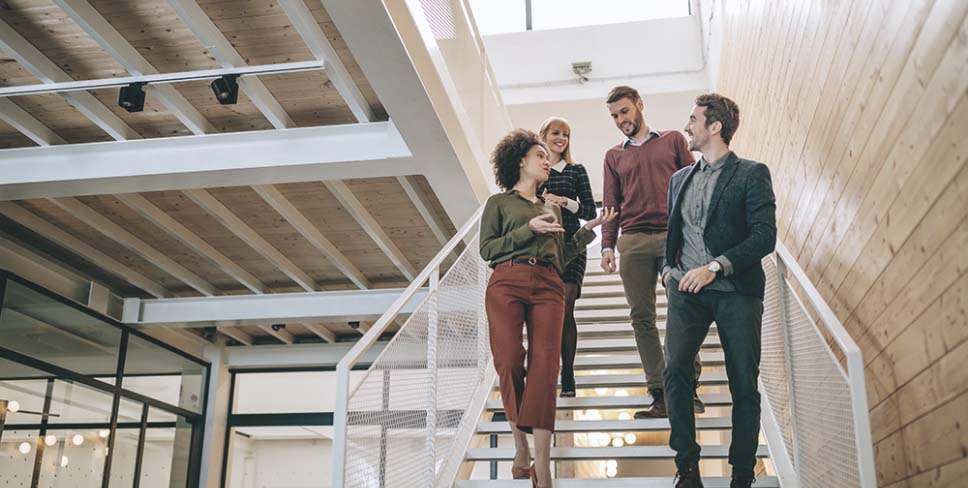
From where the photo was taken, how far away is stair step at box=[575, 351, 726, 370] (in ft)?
17.0

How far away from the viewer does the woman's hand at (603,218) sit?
385cm

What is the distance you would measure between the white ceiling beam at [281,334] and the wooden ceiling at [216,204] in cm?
4

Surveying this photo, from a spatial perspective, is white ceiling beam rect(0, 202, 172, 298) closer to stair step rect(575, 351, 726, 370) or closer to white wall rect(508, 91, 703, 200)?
stair step rect(575, 351, 726, 370)

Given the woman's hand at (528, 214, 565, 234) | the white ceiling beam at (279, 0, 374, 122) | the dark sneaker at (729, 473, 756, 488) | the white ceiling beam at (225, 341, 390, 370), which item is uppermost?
the white ceiling beam at (279, 0, 374, 122)

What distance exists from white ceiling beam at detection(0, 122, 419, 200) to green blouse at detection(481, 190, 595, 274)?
184 cm

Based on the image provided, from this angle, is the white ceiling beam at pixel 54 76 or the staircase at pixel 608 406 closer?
the staircase at pixel 608 406

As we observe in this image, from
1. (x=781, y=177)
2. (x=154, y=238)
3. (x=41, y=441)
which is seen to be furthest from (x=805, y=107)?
(x=41, y=441)

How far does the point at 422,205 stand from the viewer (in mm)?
6941

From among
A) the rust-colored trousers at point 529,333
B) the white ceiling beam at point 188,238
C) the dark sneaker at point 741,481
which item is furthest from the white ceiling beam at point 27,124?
the dark sneaker at point 741,481

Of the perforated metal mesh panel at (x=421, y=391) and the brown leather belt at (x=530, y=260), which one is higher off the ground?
the brown leather belt at (x=530, y=260)

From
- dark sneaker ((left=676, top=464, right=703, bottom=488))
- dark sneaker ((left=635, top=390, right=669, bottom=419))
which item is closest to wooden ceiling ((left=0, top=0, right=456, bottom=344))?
dark sneaker ((left=635, top=390, right=669, bottom=419))

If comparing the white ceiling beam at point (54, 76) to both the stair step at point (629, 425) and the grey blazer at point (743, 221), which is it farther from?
the grey blazer at point (743, 221)

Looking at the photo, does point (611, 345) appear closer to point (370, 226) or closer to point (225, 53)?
point (370, 226)

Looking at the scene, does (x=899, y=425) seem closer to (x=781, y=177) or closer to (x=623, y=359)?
(x=781, y=177)
